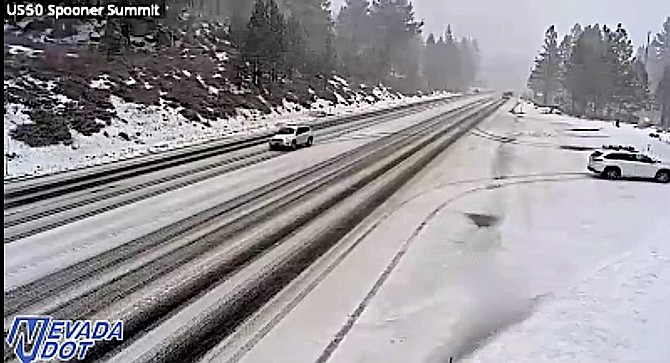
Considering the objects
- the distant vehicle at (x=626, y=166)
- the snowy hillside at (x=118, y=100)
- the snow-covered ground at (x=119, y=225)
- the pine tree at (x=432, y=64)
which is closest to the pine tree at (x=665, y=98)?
the snowy hillside at (x=118, y=100)

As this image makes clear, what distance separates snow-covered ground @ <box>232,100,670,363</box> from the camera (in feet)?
32.4

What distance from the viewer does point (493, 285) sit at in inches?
516

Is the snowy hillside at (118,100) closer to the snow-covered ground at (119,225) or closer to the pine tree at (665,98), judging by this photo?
the snow-covered ground at (119,225)

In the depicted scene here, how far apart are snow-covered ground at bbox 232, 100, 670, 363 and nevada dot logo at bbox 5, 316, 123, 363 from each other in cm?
232

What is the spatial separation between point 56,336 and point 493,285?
26.7ft

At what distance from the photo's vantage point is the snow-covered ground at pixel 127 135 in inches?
1072

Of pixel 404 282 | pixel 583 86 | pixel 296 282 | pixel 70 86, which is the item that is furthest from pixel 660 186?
pixel 583 86

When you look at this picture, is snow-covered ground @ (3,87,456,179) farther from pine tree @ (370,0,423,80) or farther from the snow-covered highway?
pine tree @ (370,0,423,80)

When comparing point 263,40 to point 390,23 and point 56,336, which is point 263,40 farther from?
point 390,23

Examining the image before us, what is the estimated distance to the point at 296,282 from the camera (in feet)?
40.7

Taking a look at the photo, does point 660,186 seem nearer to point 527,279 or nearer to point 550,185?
point 550,185

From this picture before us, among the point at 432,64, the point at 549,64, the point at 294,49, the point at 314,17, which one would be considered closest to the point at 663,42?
the point at 549,64

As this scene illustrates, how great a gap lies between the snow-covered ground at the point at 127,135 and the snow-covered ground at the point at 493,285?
15014 millimetres

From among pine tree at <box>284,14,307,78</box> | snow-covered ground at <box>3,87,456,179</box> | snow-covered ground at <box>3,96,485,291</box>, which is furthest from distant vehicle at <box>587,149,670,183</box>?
pine tree at <box>284,14,307,78</box>
